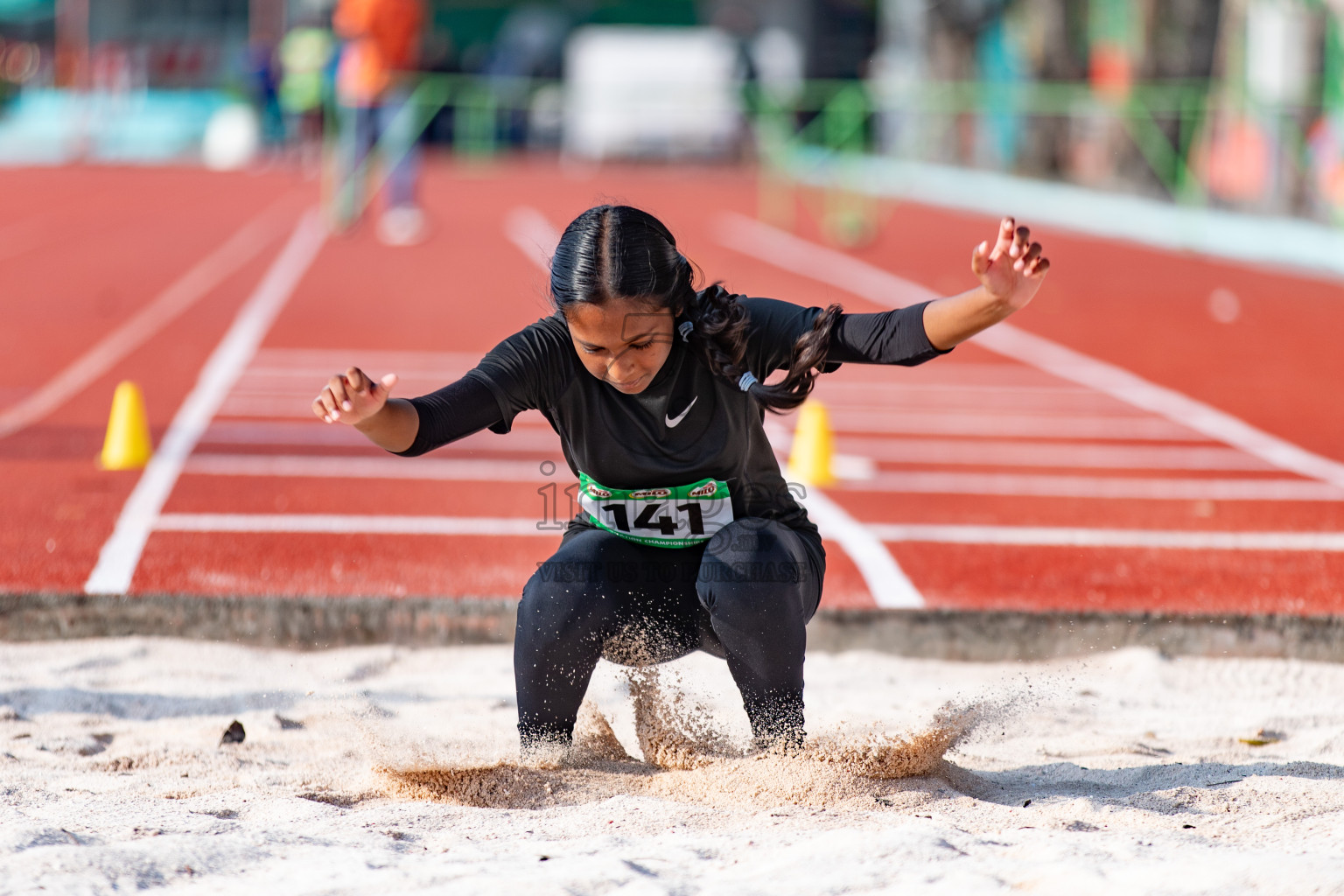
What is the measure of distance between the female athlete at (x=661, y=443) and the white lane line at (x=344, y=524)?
2339mm

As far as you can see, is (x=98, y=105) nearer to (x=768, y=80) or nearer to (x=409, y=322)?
(x=768, y=80)

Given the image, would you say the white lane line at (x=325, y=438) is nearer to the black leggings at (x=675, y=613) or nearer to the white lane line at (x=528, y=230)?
the black leggings at (x=675, y=613)

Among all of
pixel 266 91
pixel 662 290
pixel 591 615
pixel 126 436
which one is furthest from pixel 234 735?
pixel 266 91

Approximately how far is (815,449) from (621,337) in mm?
3583

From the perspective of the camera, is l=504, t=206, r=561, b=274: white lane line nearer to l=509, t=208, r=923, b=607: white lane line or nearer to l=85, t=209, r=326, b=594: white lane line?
l=85, t=209, r=326, b=594: white lane line

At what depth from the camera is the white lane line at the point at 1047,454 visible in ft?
23.1

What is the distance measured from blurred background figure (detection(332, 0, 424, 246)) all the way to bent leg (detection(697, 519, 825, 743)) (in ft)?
42.7

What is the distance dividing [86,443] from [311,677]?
3.34 metres

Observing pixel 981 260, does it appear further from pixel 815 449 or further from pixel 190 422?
pixel 190 422

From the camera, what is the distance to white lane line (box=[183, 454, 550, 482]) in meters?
6.46

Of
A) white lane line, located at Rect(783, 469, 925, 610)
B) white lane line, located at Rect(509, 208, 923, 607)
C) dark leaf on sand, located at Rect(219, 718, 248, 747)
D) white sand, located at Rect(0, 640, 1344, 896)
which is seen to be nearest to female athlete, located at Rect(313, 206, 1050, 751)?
white sand, located at Rect(0, 640, 1344, 896)

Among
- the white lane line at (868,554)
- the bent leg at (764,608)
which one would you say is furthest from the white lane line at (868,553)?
the bent leg at (764,608)

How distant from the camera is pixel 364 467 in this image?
6617 millimetres

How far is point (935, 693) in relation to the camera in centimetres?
404
